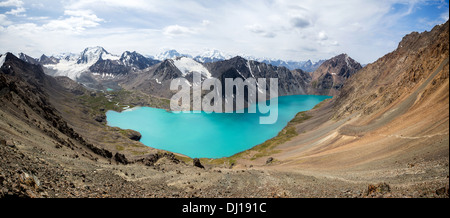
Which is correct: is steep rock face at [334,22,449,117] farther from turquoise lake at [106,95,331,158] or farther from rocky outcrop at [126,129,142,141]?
rocky outcrop at [126,129,142,141]

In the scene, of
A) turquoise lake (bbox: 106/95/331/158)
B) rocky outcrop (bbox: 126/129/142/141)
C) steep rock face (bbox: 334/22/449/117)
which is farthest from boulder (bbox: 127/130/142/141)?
steep rock face (bbox: 334/22/449/117)

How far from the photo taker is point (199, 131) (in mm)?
146375

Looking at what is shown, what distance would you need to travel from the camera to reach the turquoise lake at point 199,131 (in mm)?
115812

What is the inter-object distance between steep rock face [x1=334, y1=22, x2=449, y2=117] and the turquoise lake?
49.3 metres

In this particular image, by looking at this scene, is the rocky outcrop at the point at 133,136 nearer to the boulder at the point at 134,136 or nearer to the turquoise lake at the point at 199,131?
the boulder at the point at 134,136

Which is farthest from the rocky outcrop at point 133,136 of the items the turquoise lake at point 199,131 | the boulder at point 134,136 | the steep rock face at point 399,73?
the steep rock face at point 399,73

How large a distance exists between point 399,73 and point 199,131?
119m

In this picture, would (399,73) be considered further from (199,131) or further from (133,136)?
(133,136)

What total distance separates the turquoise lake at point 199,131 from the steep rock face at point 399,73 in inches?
1940

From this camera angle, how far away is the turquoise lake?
116 meters

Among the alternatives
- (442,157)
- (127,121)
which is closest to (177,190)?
(442,157)

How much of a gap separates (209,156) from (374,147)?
7482cm

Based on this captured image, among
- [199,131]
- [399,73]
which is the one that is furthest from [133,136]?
[399,73]

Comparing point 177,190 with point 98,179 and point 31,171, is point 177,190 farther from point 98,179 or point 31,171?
point 31,171
